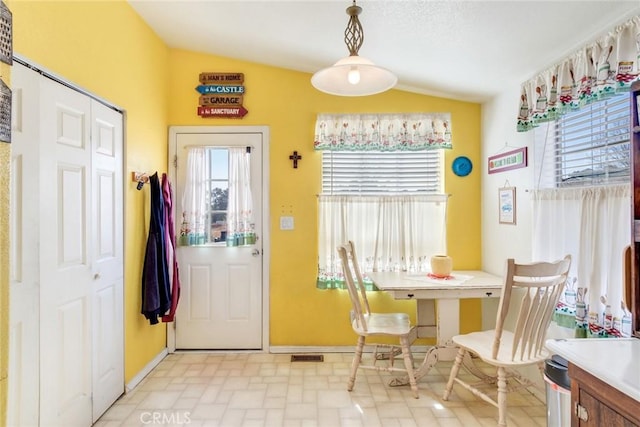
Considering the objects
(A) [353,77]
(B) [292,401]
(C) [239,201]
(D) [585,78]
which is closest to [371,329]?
(B) [292,401]

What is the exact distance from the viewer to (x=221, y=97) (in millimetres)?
3156

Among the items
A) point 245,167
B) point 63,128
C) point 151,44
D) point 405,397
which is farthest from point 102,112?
point 405,397

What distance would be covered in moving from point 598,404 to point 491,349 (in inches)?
38.5

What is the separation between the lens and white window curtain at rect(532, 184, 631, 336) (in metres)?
1.72

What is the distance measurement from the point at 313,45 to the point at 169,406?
8.96 feet

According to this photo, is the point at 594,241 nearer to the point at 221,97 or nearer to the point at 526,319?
the point at 526,319

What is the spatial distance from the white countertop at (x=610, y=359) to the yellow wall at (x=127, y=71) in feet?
8.26

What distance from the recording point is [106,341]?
221cm

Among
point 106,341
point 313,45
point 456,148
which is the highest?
point 313,45

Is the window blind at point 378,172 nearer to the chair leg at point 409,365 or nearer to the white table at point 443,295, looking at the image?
the white table at point 443,295

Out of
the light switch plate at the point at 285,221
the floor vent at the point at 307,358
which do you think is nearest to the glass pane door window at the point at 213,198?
the light switch plate at the point at 285,221

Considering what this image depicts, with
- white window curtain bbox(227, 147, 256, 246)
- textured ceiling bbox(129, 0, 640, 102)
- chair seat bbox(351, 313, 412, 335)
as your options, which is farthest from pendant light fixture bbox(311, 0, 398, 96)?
chair seat bbox(351, 313, 412, 335)

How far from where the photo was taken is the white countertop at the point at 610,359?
100 centimetres

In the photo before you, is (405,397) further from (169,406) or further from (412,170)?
(412,170)
